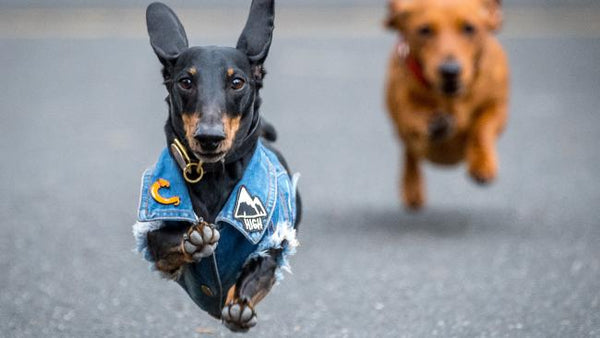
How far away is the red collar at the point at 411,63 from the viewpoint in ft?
23.9

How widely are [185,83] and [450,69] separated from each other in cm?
304

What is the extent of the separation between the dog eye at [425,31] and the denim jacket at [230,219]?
306 cm

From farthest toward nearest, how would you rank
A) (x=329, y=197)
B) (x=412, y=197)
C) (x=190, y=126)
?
(x=329, y=197) → (x=412, y=197) → (x=190, y=126)

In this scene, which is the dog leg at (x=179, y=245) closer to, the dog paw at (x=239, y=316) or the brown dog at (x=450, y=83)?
the dog paw at (x=239, y=316)

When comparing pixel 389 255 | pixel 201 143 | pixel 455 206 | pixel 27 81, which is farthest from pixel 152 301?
pixel 27 81

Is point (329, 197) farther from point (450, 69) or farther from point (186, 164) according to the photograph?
point (186, 164)

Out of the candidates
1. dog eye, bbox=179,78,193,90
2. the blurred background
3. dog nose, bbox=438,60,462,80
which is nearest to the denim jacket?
dog eye, bbox=179,78,193,90

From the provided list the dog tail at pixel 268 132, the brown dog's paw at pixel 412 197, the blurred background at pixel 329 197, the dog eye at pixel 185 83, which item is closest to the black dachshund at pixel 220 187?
the dog eye at pixel 185 83

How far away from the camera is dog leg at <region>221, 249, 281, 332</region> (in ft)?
13.1

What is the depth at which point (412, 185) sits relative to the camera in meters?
7.82

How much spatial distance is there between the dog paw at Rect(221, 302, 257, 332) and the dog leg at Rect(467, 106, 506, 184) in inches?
125

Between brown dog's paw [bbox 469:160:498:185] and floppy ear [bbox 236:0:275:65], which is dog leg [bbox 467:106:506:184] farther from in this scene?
floppy ear [bbox 236:0:275:65]

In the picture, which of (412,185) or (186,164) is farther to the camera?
(412,185)

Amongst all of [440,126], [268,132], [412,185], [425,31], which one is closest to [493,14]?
[425,31]
